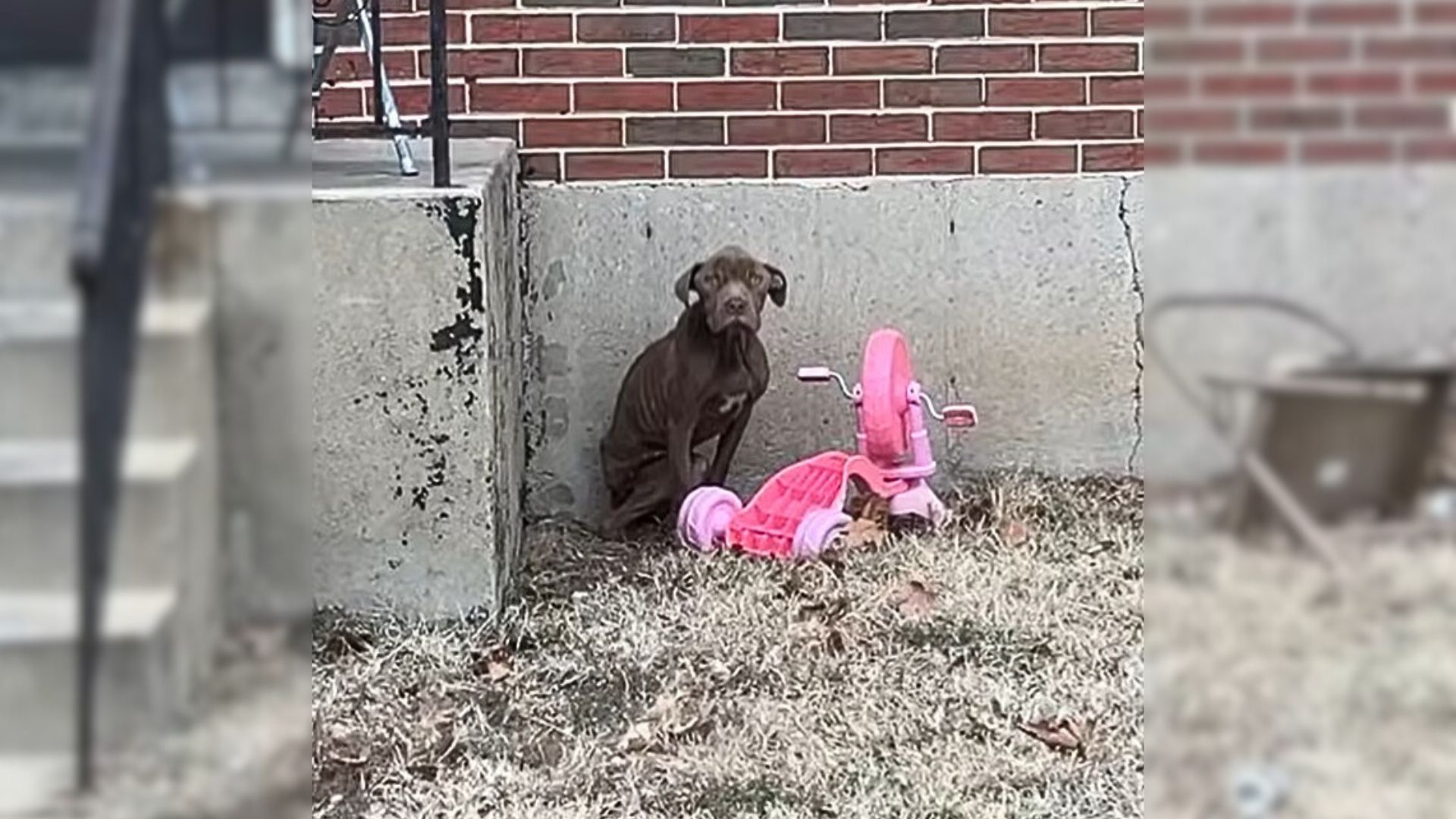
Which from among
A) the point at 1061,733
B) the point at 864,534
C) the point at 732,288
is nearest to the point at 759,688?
the point at 1061,733

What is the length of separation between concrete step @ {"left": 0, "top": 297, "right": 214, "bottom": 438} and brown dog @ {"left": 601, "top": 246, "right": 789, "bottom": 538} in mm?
2785

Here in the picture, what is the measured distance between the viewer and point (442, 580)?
3.15 m

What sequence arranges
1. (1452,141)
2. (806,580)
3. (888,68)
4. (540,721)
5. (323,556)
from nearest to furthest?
Result: (1452,141) < (540,721) < (323,556) < (806,580) < (888,68)

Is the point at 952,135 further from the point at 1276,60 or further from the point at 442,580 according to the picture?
the point at 1276,60

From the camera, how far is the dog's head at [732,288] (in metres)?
3.43

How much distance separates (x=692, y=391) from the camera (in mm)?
3566

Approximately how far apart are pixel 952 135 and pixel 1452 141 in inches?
132

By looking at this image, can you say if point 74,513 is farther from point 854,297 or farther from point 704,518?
point 854,297

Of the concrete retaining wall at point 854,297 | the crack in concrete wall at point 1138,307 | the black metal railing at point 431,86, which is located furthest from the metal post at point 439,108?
the crack in concrete wall at point 1138,307

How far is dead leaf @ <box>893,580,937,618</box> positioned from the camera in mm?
3225

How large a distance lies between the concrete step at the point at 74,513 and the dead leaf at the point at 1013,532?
305 centimetres

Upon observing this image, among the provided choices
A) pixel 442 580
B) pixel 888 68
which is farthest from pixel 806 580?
pixel 888 68

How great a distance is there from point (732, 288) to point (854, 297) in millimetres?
584

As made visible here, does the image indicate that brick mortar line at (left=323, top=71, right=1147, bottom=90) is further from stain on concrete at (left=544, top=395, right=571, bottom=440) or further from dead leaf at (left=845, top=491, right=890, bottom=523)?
dead leaf at (left=845, top=491, right=890, bottom=523)
